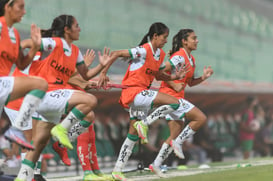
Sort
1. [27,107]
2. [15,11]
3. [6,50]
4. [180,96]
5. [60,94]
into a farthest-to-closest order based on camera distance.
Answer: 1. [180,96]
2. [60,94]
3. [15,11]
4. [6,50]
5. [27,107]

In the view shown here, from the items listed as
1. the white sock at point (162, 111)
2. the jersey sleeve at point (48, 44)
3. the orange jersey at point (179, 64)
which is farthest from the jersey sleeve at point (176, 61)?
the jersey sleeve at point (48, 44)

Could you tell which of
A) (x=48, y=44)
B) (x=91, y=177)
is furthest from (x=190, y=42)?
(x=48, y=44)

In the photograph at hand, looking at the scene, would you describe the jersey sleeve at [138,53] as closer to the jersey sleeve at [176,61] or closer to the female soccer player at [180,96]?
the female soccer player at [180,96]

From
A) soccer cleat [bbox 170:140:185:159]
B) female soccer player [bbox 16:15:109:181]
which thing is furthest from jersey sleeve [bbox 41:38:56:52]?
soccer cleat [bbox 170:140:185:159]

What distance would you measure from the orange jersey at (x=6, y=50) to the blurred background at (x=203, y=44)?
928 centimetres

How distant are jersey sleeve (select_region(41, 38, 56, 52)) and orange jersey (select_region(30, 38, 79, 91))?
0.04 meters

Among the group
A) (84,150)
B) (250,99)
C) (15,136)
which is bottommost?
(250,99)

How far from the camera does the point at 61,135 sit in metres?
7.26

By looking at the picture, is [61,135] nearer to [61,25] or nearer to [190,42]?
[61,25]

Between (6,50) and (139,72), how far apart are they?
9.32 ft

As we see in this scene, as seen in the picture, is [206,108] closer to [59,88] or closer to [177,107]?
[177,107]

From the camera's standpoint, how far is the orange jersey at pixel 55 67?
773cm

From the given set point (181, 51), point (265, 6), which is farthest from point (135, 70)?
point (265, 6)

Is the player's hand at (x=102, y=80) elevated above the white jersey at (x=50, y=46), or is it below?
below
